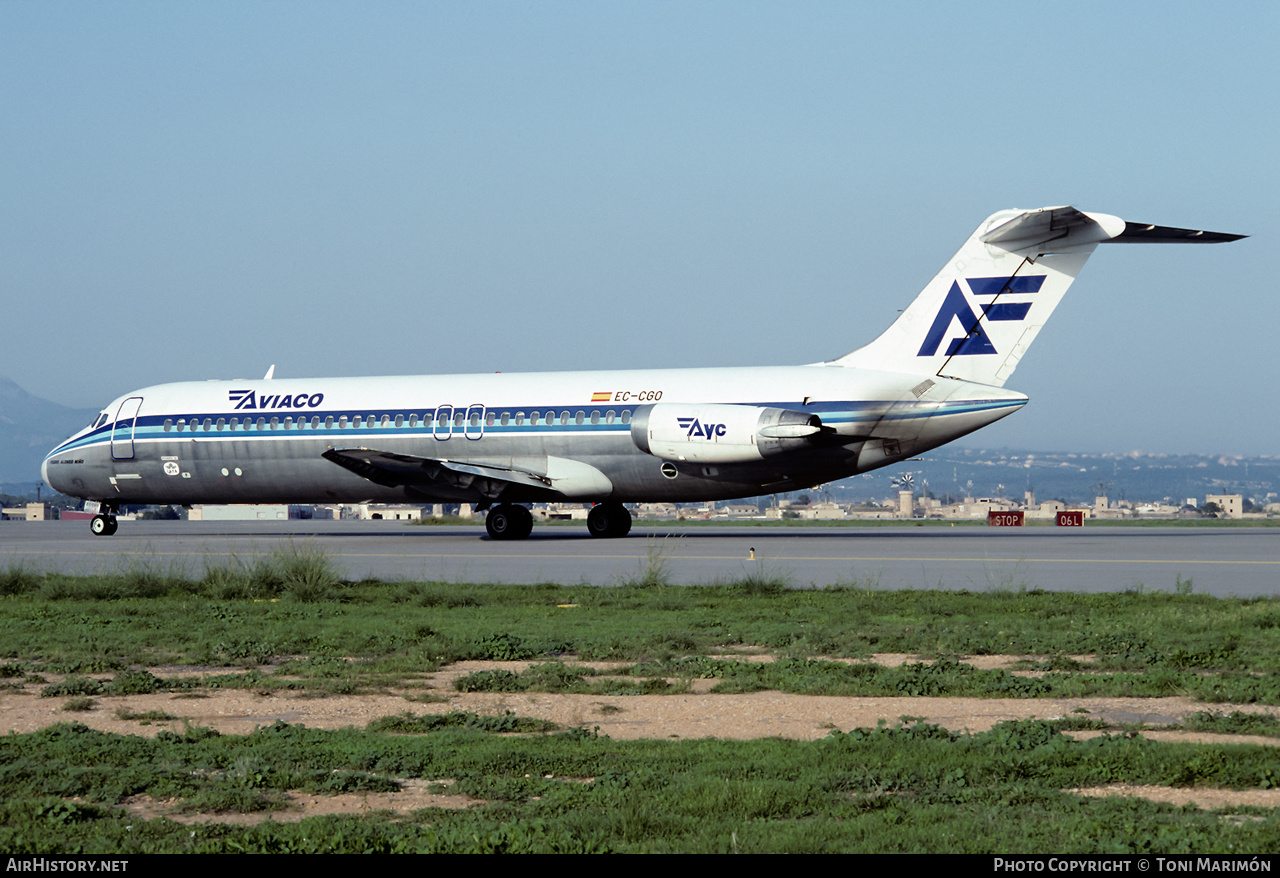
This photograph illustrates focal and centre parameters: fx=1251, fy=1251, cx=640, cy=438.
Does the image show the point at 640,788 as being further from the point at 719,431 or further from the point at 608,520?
the point at 608,520

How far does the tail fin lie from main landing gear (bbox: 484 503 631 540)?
8327 millimetres

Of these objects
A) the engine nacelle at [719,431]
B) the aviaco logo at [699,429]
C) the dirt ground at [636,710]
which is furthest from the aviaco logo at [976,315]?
the dirt ground at [636,710]

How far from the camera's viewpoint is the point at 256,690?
392 inches

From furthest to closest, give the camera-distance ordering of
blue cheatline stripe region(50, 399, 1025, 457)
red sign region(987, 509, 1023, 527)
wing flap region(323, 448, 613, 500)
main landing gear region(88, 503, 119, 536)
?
1. red sign region(987, 509, 1023, 527)
2. main landing gear region(88, 503, 119, 536)
3. wing flap region(323, 448, 613, 500)
4. blue cheatline stripe region(50, 399, 1025, 457)

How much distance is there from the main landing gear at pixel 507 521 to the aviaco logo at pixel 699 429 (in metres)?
5.30

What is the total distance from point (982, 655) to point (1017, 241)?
1680 cm

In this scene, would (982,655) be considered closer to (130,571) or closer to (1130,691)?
(1130,691)

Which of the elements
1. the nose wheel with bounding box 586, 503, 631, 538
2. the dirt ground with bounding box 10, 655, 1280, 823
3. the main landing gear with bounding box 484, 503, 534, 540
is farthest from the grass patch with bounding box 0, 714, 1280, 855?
the nose wheel with bounding box 586, 503, 631, 538

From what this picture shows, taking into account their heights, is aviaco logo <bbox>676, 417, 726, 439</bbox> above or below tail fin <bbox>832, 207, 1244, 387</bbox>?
below

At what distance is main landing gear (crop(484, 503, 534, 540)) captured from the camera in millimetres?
31688

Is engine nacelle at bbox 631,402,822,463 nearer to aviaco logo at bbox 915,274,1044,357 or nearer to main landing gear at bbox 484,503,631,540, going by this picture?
aviaco logo at bbox 915,274,1044,357

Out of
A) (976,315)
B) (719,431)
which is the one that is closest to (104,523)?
(719,431)

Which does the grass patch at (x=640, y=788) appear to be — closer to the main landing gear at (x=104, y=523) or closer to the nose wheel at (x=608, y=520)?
the nose wheel at (x=608, y=520)

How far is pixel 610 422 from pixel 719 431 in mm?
3055
